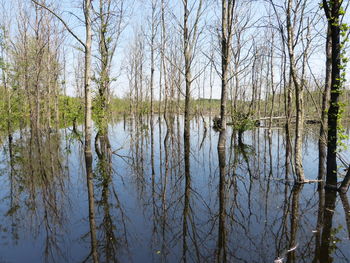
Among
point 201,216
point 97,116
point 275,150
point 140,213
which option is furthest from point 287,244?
point 97,116

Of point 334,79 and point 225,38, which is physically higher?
point 225,38

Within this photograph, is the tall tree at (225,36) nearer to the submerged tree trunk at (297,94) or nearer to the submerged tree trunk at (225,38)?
the submerged tree trunk at (225,38)

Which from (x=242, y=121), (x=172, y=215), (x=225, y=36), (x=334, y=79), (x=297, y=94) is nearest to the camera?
(x=172, y=215)

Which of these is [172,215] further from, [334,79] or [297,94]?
[334,79]

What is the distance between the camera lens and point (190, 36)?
13625 mm

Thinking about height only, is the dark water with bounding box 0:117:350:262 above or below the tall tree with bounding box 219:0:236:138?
below

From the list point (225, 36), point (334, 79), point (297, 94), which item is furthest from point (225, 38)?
point (334, 79)

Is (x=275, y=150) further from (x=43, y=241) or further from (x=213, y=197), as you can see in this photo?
(x=43, y=241)

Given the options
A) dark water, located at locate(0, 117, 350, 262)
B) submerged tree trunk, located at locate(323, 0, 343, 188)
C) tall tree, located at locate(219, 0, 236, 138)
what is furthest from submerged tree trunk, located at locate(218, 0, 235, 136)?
submerged tree trunk, located at locate(323, 0, 343, 188)

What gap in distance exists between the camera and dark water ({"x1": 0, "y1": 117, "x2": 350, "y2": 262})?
10.6 ft

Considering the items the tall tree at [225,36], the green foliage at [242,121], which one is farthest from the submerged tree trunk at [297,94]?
the green foliage at [242,121]

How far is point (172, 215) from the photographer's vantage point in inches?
172

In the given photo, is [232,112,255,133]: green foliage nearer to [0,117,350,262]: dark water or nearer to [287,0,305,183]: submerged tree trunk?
[0,117,350,262]: dark water

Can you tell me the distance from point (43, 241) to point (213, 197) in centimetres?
326
